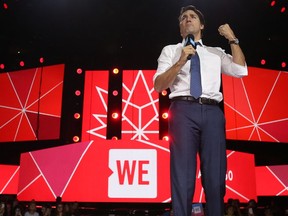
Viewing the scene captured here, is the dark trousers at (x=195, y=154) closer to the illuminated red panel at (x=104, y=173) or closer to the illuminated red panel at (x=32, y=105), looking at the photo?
the illuminated red panel at (x=104, y=173)

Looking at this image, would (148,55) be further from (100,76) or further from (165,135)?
(165,135)

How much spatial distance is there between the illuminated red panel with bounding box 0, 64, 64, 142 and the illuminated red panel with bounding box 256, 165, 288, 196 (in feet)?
18.3

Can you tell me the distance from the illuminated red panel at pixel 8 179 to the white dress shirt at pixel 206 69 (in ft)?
33.2

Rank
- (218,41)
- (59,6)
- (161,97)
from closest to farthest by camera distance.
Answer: (59,6)
(218,41)
(161,97)

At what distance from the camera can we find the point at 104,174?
22.0 ft

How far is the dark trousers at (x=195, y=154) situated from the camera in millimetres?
1616

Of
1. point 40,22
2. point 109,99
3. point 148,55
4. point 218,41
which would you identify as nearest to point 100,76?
point 109,99

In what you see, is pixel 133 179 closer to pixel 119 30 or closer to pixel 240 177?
pixel 240 177

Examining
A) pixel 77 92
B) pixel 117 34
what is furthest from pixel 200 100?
pixel 77 92

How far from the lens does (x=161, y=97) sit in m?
9.88

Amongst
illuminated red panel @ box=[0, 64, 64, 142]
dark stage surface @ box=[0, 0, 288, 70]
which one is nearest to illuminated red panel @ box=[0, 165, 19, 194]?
illuminated red panel @ box=[0, 64, 64, 142]

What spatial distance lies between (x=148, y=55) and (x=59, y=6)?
2.80 m

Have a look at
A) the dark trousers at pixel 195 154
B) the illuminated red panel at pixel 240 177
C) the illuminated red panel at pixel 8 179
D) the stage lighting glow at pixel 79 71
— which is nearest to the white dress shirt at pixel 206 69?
the dark trousers at pixel 195 154

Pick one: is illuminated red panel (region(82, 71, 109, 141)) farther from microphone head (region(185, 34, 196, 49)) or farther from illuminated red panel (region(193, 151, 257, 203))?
microphone head (region(185, 34, 196, 49))
